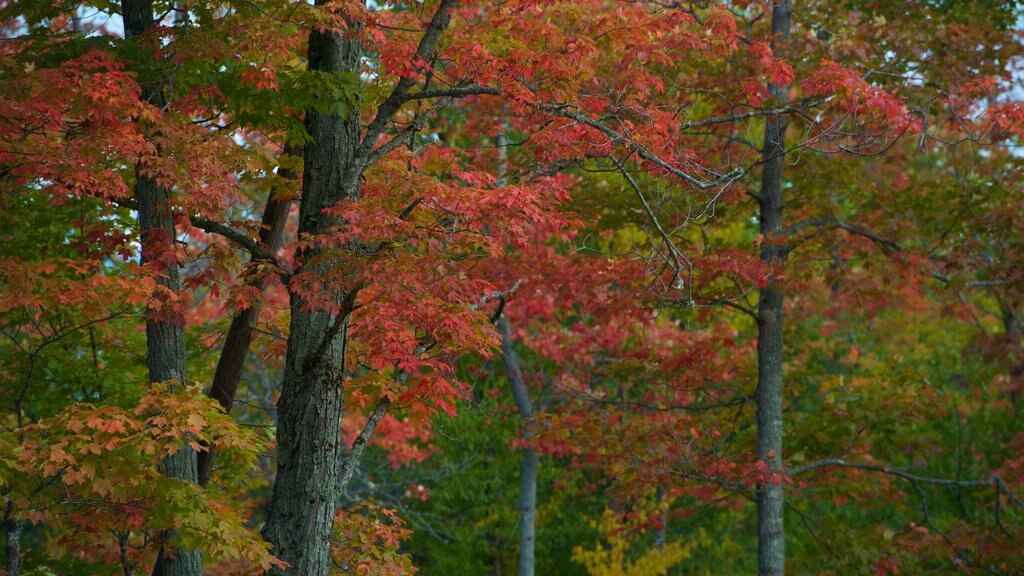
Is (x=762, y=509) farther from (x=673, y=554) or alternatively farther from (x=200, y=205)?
(x=200, y=205)

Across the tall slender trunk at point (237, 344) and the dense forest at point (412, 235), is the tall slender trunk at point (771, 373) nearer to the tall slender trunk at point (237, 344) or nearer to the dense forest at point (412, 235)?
the dense forest at point (412, 235)

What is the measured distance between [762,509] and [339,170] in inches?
234

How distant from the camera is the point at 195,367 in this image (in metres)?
9.90

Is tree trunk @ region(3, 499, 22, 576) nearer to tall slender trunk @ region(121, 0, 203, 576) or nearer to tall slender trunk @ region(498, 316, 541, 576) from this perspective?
tall slender trunk @ region(121, 0, 203, 576)

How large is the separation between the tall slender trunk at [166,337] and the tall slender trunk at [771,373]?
19.4ft

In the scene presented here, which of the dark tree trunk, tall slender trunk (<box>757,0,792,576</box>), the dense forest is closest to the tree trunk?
the dense forest

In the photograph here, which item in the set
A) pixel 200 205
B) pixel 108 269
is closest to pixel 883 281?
pixel 200 205

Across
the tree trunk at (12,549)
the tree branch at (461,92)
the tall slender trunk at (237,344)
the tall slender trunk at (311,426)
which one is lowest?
the tree trunk at (12,549)

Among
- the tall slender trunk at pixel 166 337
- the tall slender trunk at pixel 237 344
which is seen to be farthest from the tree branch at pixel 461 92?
the tall slender trunk at pixel 237 344

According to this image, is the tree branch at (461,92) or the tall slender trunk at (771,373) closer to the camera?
the tree branch at (461,92)

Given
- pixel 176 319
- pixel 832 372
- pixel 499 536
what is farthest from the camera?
pixel 832 372

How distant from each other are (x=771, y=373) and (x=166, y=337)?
21.2ft

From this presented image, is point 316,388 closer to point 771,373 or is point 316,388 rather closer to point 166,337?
point 166,337

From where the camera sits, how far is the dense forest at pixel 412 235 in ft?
22.5
